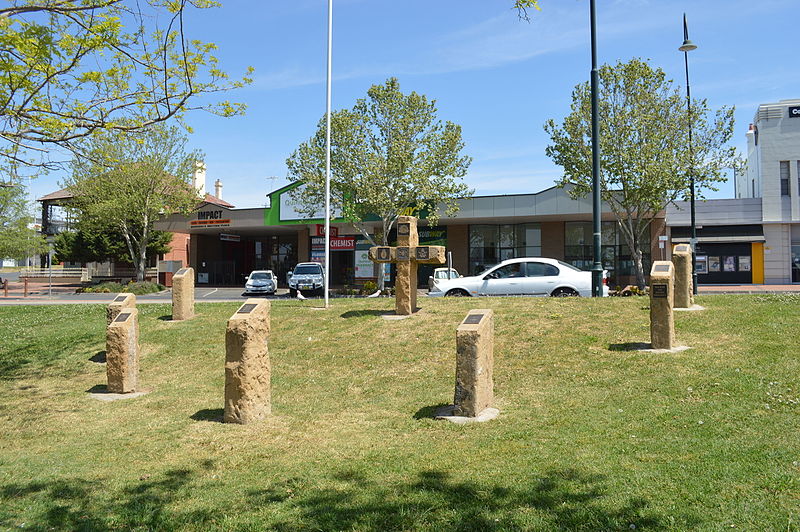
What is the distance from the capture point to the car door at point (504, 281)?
17.2m

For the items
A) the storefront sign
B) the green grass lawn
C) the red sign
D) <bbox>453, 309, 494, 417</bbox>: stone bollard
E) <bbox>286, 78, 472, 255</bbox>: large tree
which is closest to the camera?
the green grass lawn

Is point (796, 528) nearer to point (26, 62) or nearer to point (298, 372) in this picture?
point (298, 372)

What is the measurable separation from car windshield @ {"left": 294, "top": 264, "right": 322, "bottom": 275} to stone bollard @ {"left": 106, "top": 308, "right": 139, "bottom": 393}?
1945 centimetres

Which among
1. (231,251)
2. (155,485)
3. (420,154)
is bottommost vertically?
(155,485)

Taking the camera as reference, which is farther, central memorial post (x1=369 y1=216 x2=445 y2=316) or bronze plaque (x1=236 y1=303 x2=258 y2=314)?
central memorial post (x1=369 y1=216 x2=445 y2=316)

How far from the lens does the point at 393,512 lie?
4.43 meters

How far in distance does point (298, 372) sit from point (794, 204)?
34115 millimetres

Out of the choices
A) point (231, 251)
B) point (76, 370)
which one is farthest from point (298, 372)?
point (231, 251)

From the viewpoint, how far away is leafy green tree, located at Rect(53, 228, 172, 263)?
41.2 m

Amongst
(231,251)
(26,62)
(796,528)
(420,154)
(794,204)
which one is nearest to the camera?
(796,528)

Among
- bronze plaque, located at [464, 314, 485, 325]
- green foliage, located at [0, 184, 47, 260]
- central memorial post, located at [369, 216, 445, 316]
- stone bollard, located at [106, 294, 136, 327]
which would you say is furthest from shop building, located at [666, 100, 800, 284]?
green foliage, located at [0, 184, 47, 260]

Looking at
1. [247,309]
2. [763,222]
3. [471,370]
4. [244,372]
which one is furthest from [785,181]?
[244,372]

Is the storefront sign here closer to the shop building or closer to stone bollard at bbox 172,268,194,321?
the shop building

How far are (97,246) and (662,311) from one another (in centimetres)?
4130
